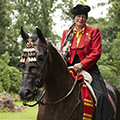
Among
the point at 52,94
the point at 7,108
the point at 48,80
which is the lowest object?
the point at 7,108

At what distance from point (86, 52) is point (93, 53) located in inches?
6.0

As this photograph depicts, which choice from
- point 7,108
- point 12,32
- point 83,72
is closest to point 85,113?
point 83,72

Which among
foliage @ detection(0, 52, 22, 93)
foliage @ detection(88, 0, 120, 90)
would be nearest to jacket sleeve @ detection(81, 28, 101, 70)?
foliage @ detection(88, 0, 120, 90)

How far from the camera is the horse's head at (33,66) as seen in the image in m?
2.95

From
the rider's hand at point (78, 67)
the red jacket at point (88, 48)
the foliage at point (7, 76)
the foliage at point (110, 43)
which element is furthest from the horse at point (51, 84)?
the foliage at point (7, 76)

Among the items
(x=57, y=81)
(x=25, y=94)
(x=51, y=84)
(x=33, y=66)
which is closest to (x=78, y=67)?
(x=57, y=81)

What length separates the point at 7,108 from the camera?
45.3 ft

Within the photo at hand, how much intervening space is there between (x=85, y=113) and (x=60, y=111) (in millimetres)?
492

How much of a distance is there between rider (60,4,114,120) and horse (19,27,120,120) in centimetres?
45

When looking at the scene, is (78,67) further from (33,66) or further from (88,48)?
(33,66)

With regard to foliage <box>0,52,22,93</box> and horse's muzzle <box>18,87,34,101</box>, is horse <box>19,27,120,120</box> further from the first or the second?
foliage <box>0,52,22,93</box>

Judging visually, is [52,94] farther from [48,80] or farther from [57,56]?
[57,56]

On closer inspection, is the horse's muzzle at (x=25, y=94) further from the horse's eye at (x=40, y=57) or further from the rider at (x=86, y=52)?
the rider at (x=86, y=52)

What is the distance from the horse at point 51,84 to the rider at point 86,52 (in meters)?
0.45
